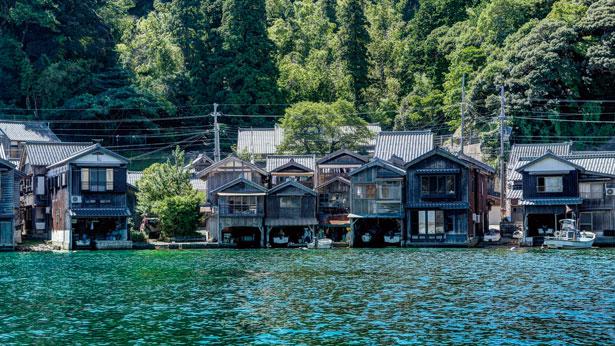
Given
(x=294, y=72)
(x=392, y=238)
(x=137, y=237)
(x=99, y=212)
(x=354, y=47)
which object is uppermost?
(x=354, y=47)

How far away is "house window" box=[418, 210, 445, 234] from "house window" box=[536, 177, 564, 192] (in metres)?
7.84

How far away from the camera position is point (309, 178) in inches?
3378

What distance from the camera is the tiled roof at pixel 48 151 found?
3278 inches

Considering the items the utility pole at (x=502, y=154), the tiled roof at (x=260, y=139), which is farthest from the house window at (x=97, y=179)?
the utility pole at (x=502, y=154)

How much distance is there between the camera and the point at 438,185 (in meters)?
76.2

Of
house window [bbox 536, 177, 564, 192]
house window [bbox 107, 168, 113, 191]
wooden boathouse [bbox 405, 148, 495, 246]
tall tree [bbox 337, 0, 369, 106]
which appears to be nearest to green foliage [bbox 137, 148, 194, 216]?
house window [bbox 107, 168, 113, 191]

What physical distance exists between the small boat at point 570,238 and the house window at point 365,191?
46.1ft

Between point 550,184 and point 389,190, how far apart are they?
12.4 m

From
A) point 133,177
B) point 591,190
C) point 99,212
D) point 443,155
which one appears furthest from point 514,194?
point 99,212

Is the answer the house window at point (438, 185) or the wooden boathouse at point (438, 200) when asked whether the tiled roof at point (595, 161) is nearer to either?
the wooden boathouse at point (438, 200)

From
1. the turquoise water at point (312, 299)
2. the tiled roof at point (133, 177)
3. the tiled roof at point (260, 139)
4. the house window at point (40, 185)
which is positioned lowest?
Result: the turquoise water at point (312, 299)

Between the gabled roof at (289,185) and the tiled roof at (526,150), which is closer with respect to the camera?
the gabled roof at (289,185)

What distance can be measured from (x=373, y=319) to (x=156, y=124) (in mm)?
71149

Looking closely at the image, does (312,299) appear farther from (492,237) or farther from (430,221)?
(492,237)
